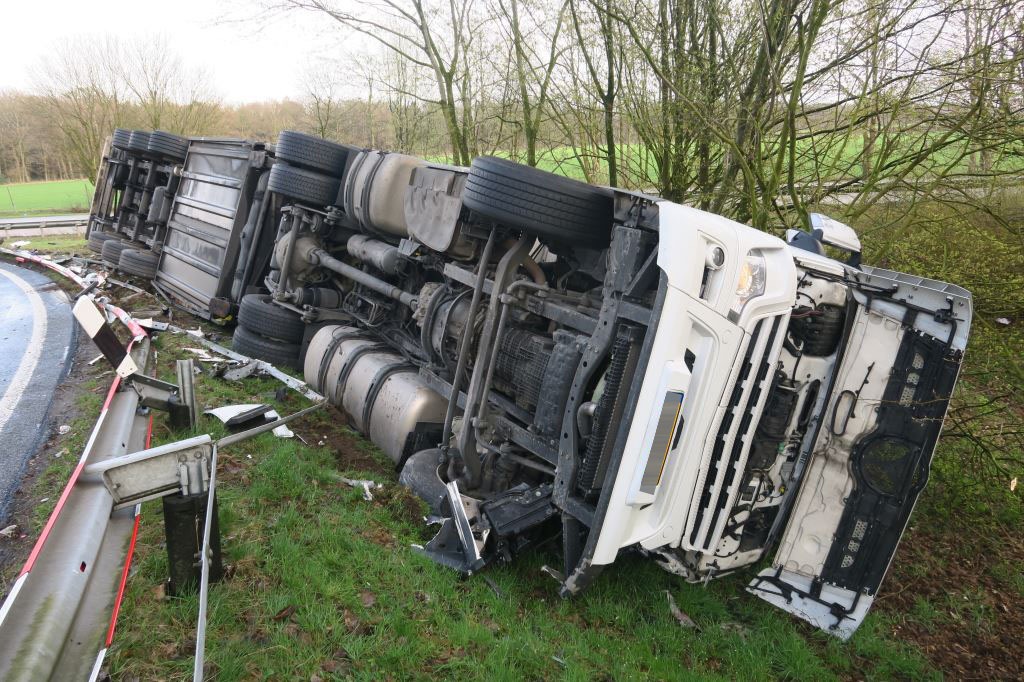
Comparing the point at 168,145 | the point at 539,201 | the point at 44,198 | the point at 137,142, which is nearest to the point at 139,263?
the point at 168,145

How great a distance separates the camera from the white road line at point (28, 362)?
15.1ft

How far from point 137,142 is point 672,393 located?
33.7ft

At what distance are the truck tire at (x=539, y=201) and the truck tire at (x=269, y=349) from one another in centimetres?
340

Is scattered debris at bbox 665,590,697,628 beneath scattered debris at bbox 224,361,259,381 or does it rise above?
above

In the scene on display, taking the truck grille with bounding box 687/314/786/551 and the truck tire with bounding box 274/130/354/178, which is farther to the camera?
the truck tire with bounding box 274/130/354/178

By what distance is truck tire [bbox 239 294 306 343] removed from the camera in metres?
6.03

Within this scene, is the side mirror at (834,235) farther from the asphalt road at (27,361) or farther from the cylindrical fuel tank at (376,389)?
the asphalt road at (27,361)

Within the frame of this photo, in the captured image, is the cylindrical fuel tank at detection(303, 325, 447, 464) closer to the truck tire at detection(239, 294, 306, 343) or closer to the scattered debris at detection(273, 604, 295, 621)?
the truck tire at detection(239, 294, 306, 343)

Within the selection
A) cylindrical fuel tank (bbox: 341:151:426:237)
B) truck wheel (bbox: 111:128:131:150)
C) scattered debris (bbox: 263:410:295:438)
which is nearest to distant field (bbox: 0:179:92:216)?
truck wheel (bbox: 111:128:131:150)

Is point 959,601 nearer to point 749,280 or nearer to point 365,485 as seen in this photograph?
point 749,280

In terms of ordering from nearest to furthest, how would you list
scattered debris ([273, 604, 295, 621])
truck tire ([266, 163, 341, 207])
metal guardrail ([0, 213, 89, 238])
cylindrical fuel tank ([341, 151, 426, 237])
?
scattered debris ([273, 604, 295, 621])
cylindrical fuel tank ([341, 151, 426, 237])
truck tire ([266, 163, 341, 207])
metal guardrail ([0, 213, 89, 238])

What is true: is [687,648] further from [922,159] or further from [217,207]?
[217,207]

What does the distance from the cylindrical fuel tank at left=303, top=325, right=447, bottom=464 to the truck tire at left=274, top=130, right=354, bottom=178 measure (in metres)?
1.58

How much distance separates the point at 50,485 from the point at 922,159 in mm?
5831
